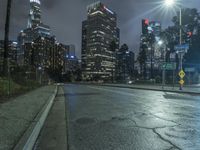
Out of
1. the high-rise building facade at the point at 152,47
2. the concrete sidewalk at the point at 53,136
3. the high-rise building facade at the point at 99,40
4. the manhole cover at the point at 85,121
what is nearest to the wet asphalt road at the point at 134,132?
the manhole cover at the point at 85,121

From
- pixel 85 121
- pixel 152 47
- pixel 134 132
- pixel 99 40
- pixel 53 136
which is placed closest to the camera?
pixel 53 136

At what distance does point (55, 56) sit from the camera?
15762cm

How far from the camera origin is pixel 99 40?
179 metres

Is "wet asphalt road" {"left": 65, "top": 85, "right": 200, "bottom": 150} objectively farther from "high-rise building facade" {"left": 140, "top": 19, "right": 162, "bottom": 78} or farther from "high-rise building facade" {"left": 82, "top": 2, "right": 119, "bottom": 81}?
"high-rise building facade" {"left": 82, "top": 2, "right": 119, "bottom": 81}

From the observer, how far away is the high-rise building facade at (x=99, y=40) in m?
180

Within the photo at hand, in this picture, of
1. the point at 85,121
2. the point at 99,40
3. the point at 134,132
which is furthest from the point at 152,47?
the point at 134,132

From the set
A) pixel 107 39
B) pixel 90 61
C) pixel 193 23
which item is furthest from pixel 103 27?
pixel 193 23

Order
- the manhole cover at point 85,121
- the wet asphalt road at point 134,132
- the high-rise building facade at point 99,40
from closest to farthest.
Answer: the wet asphalt road at point 134,132 < the manhole cover at point 85,121 < the high-rise building facade at point 99,40

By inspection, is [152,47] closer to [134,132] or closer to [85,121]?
[85,121]

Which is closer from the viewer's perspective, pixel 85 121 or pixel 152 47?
pixel 85 121

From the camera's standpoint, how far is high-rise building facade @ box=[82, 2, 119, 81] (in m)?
180

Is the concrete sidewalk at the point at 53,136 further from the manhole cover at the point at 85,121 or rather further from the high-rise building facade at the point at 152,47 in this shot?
the high-rise building facade at the point at 152,47

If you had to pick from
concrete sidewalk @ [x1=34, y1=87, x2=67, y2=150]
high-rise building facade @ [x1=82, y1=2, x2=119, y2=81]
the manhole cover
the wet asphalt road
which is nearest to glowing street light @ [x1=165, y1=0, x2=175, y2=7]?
the wet asphalt road

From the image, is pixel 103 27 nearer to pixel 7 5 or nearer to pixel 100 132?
pixel 7 5
